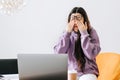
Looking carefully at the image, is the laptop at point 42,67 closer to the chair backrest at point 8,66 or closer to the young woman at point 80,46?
the chair backrest at point 8,66

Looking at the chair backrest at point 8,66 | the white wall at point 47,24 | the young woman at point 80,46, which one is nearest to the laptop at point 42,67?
the chair backrest at point 8,66

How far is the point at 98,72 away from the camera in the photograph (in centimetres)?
208

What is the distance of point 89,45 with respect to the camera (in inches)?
79.2

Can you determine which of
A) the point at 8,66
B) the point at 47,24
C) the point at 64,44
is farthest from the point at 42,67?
the point at 47,24

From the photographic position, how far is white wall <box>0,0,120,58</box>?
3.14 metres

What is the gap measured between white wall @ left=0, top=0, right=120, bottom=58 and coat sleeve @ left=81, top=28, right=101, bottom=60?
1.09m

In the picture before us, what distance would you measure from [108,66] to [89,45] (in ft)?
0.70

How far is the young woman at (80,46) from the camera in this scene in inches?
79.4

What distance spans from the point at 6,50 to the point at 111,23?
4.41 ft

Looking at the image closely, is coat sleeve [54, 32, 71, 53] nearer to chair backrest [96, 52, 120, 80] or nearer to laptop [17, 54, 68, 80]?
chair backrest [96, 52, 120, 80]

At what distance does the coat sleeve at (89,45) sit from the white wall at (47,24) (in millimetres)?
1087

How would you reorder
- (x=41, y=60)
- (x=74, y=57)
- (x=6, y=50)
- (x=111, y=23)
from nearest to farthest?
1. (x=41, y=60)
2. (x=74, y=57)
3. (x=111, y=23)
4. (x=6, y=50)

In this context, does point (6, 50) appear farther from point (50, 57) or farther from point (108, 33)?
point (50, 57)

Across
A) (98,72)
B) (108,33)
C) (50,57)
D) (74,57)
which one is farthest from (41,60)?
(108,33)
